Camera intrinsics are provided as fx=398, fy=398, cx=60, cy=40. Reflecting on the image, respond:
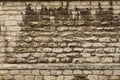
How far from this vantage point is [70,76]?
11164 millimetres

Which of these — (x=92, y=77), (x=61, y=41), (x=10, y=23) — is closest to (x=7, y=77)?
(x=10, y=23)

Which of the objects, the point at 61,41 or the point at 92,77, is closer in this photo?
the point at 92,77

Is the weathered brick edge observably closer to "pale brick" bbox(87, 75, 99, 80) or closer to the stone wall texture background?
the stone wall texture background

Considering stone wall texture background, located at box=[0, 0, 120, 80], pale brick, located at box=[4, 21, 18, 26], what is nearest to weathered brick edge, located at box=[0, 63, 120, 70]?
stone wall texture background, located at box=[0, 0, 120, 80]

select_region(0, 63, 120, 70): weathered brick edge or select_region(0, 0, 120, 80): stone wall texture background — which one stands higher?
select_region(0, 0, 120, 80): stone wall texture background

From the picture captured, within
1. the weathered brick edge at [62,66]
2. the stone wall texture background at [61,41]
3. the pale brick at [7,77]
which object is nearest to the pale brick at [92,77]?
the stone wall texture background at [61,41]

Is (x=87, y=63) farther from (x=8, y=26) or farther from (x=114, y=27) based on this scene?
(x=8, y=26)

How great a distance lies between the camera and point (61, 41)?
11250 mm

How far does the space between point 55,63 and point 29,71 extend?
767mm

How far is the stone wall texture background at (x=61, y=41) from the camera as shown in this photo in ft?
36.7

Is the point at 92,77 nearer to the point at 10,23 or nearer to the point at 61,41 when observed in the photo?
the point at 61,41

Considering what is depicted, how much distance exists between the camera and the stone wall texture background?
11172 millimetres

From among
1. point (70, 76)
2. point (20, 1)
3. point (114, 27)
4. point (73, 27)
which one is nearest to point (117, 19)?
point (114, 27)

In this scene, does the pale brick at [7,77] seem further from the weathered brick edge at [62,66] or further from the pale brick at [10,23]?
the pale brick at [10,23]
